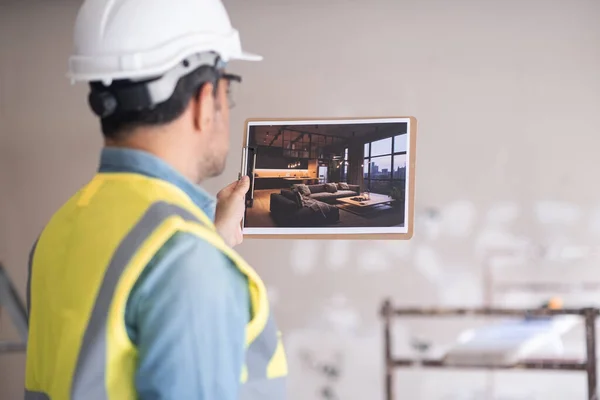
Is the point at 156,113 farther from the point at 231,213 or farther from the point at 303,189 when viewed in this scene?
the point at 303,189

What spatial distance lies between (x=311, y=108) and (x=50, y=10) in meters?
0.89

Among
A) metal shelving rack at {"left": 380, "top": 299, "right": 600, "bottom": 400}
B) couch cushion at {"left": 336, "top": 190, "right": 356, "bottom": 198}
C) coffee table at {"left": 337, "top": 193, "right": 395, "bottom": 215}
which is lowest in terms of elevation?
metal shelving rack at {"left": 380, "top": 299, "right": 600, "bottom": 400}

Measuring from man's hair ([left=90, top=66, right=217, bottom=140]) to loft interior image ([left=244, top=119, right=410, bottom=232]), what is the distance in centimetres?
74

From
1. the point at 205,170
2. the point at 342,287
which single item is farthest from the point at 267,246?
the point at 205,170

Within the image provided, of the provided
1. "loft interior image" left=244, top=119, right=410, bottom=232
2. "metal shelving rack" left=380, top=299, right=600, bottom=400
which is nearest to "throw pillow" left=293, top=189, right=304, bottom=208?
"loft interior image" left=244, top=119, right=410, bottom=232

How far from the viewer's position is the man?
27.3 inches

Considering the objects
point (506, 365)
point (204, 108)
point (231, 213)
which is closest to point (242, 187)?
point (231, 213)

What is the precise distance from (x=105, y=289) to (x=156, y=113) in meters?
0.23

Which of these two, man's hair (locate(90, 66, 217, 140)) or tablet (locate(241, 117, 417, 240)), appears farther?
tablet (locate(241, 117, 417, 240))

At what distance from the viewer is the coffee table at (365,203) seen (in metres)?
1.58

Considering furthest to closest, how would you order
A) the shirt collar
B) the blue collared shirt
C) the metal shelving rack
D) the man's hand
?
the metal shelving rack < the man's hand < the shirt collar < the blue collared shirt

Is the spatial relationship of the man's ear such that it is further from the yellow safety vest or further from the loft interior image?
the loft interior image

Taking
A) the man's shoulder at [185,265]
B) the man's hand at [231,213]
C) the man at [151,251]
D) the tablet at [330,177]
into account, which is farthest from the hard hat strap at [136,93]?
the tablet at [330,177]

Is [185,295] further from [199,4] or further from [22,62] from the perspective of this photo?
[22,62]
